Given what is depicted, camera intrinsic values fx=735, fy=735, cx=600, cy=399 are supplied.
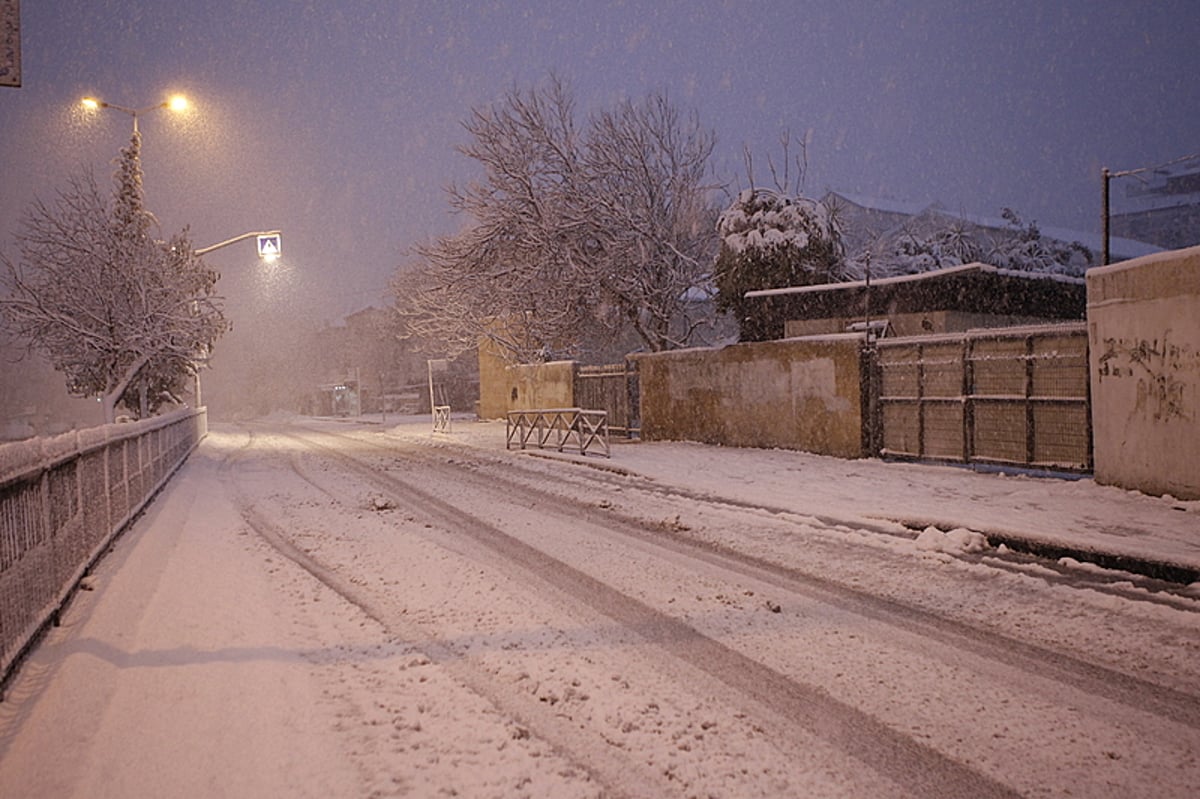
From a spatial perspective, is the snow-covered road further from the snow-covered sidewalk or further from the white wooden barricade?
the white wooden barricade

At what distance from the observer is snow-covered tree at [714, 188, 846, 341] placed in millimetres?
24391

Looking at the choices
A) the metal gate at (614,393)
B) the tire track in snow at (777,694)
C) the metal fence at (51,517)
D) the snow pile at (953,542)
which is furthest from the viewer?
the metal gate at (614,393)

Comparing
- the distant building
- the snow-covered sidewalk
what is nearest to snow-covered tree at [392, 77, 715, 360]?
the snow-covered sidewalk

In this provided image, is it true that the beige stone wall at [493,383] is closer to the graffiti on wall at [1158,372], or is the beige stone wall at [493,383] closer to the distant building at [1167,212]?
the graffiti on wall at [1158,372]

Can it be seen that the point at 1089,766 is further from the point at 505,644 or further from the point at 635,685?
the point at 505,644

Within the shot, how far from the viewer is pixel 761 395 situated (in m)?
16.7

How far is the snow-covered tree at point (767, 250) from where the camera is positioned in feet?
80.0

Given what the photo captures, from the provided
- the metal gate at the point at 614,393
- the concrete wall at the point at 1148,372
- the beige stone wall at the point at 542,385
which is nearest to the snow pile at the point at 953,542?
the concrete wall at the point at 1148,372

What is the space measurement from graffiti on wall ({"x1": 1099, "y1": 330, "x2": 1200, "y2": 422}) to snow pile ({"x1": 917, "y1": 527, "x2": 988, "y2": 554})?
11.9 feet

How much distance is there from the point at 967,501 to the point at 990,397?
11.4 ft

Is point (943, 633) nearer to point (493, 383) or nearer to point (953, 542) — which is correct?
point (953, 542)

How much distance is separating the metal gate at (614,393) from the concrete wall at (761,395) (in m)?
1.33

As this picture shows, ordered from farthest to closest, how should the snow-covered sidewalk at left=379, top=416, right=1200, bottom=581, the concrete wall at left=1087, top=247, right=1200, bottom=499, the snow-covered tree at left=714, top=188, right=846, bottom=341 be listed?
the snow-covered tree at left=714, top=188, right=846, bottom=341 < the concrete wall at left=1087, top=247, right=1200, bottom=499 < the snow-covered sidewalk at left=379, top=416, right=1200, bottom=581

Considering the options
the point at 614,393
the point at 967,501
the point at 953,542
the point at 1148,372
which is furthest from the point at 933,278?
the point at 953,542
